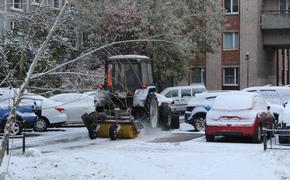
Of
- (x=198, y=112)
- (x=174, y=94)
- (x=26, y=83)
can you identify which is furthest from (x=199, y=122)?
(x=26, y=83)

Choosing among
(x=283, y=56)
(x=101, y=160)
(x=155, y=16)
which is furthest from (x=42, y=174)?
(x=283, y=56)

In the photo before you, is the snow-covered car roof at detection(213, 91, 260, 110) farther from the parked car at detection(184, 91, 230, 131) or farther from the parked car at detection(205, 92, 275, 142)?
the parked car at detection(184, 91, 230, 131)

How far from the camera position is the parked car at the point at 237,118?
18.0m

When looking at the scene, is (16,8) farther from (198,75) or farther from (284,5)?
(284,5)

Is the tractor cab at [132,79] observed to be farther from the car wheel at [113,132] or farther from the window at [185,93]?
the window at [185,93]

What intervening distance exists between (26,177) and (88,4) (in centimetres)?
2071

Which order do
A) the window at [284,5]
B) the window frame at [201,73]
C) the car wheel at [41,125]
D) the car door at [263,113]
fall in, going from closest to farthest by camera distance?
the car door at [263,113]
the car wheel at [41,125]
the window at [284,5]
the window frame at [201,73]

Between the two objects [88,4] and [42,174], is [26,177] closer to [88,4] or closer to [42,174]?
[42,174]

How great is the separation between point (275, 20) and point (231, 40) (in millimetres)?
3856

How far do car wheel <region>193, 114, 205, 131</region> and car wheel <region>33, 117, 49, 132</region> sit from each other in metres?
5.75

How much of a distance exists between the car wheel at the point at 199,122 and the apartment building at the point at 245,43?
25.2 meters

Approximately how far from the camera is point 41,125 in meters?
23.3

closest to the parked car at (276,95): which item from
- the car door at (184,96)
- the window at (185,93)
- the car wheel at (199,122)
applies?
the car wheel at (199,122)

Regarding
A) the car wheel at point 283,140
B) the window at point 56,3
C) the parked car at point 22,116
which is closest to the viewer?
the window at point 56,3
